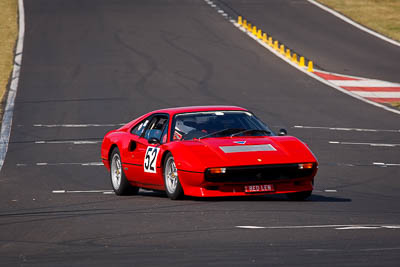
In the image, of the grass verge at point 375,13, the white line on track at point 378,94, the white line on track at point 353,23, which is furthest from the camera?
the grass verge at point 375,13

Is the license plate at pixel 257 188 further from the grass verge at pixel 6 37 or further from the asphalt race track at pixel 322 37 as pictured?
the asphalt race track at pixel 322 37

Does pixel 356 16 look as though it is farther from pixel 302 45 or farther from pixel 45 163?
pixel 45 163

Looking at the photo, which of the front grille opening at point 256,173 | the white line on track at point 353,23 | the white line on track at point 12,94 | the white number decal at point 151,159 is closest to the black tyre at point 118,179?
the white number decal at point 151,159

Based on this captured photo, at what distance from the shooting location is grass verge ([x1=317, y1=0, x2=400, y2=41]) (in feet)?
154

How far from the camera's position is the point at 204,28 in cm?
4516

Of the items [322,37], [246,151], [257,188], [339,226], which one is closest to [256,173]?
[257,188]

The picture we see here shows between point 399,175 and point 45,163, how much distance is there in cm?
725

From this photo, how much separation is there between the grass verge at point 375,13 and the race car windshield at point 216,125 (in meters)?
32.4

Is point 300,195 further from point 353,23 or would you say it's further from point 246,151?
point 353,23

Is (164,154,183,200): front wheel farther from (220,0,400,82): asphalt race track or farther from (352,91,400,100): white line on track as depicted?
(220,0,400,82): asphalt race track

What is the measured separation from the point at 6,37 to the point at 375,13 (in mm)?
20848

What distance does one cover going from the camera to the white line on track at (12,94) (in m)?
21.6

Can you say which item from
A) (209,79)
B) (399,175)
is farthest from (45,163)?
(209,79)

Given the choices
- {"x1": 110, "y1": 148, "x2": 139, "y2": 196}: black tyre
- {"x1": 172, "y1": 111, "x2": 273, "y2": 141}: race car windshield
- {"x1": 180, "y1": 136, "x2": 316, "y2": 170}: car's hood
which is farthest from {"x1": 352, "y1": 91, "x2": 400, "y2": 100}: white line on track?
{"x1": 180, "y1": 136, "x2": 316, "y2": 170}: car's hood
